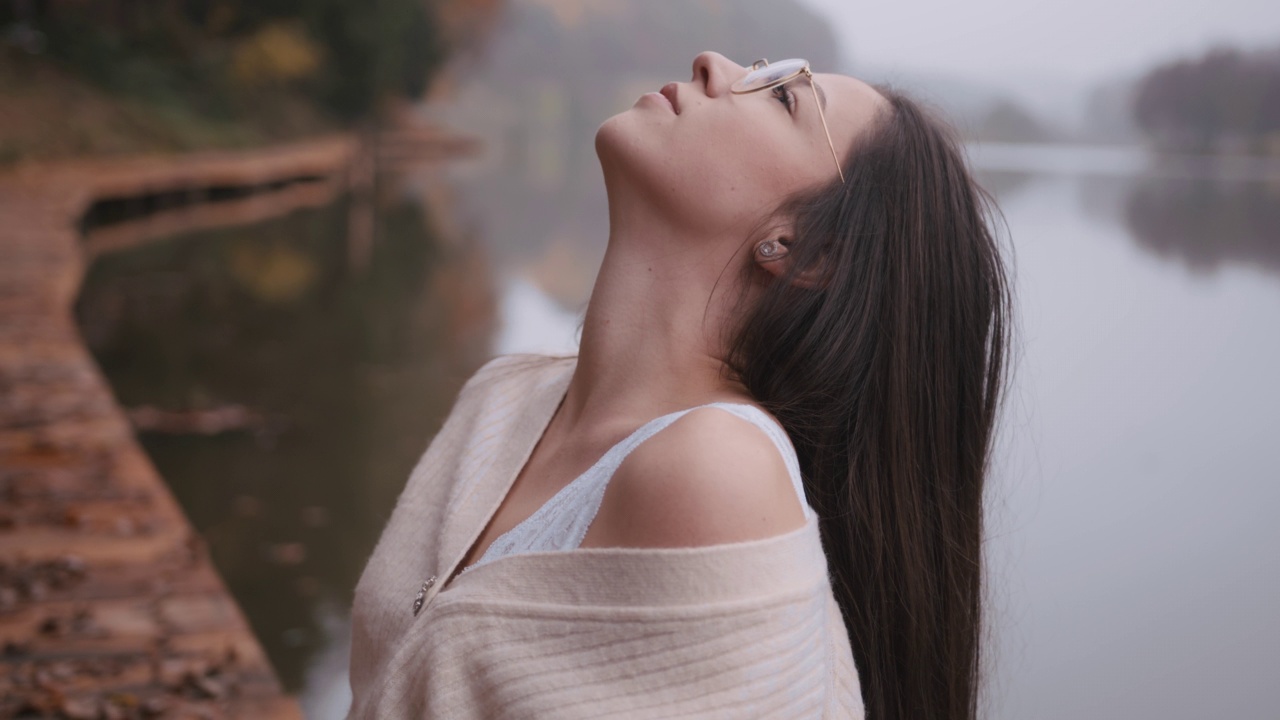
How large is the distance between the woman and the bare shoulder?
0.04 metres

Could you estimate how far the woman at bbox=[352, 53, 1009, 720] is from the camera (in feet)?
3.95

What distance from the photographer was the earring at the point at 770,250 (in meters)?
1.34

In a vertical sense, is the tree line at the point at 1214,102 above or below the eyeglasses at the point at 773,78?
below

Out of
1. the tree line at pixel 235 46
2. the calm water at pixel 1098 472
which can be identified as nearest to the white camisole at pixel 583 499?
the calm water at pixel 1098 472

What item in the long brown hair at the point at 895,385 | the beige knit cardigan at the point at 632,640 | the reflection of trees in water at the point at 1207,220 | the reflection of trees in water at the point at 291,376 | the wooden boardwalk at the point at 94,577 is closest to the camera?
the beige knit cardigan at the point at 632,640

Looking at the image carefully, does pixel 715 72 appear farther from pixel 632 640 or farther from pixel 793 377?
pixel 632 640

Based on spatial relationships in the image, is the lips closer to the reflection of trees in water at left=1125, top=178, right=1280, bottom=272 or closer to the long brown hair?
the long brown hair

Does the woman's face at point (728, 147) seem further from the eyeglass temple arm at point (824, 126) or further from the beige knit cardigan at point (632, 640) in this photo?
the beige knit cardigan at point (632, 640)

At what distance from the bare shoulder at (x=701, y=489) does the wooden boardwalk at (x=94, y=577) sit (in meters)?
1.18

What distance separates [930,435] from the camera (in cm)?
132

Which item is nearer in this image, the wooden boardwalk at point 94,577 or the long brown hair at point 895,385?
the long brown hair at point 895,385

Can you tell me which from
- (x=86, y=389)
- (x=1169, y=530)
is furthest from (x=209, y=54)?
(x=1169, y=530)

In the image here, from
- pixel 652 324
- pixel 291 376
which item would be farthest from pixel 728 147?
pixel 291 376

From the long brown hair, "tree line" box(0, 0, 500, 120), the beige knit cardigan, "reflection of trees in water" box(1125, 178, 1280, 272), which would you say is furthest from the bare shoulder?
"tree line" box(0, 0, 500, 120)
